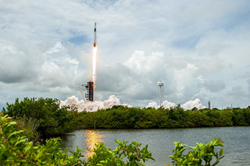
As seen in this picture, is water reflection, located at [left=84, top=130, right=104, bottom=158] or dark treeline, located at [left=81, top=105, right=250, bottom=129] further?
dark treeline, located at [left=81, top=105, right=250, bottom=129]

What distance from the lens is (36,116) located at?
1175 inches

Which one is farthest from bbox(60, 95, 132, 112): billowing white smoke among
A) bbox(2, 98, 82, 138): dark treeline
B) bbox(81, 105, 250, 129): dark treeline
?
bbox(2, 98, 82, 138): dark treeline

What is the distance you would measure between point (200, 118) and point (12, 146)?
70.7m

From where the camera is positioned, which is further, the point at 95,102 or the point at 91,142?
the point at 95,102

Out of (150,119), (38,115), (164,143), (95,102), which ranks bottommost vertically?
(164,143)

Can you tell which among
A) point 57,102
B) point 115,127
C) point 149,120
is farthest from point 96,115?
point 57,102

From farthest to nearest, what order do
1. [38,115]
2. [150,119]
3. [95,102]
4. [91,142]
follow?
1. [95,102]
2. [150,119]
3. [91,142]
4. [38,115]

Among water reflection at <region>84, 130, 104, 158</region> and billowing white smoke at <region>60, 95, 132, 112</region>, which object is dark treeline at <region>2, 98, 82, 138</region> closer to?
water reflection at <region>84, 130, 104, 158</region>

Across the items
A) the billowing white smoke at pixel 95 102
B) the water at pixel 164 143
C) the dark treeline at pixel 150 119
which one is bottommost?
the water at pixel 164 143

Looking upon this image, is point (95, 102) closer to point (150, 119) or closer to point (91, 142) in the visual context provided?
point (150, 119)

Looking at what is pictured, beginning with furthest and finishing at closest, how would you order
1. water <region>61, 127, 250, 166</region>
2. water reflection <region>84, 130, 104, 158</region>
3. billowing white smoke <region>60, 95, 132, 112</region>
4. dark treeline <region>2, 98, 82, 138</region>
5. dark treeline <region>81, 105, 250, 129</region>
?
billowing white smoke <region>60, 95, 132, 112</region>, dark treeline <region>81, 105, 250, 129</region>, dark treeline <region>2, 98, 82, 138</region>, water reflection <region>84, 130, 104, 158</region>, water <region>61, 127, 250, 166</region>

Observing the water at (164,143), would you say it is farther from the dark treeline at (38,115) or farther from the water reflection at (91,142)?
the dark treeline at (38,115)

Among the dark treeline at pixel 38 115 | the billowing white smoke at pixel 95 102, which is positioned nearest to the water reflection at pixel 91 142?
the dark treeline at pixel 38 115

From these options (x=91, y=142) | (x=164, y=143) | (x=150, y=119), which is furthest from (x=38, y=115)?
(x=150, y=119)
